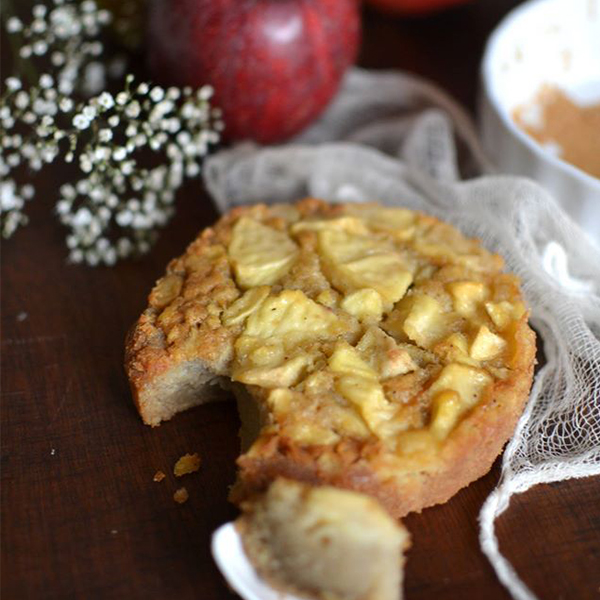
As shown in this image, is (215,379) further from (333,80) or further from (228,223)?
(333,80)

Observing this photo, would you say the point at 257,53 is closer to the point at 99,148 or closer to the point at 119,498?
A: the point at 99,148

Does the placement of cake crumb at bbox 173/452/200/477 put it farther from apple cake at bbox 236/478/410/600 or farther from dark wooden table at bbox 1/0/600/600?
apple cake at bbox 236/478/410/600

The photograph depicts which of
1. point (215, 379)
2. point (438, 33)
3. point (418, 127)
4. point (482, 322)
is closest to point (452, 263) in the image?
point (482, 322)

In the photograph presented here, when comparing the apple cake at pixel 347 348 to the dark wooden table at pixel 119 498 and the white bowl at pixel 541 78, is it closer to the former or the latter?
the dark wooden table at pixel 119 498

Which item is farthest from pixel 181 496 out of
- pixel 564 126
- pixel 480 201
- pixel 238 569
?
pixel 564 126

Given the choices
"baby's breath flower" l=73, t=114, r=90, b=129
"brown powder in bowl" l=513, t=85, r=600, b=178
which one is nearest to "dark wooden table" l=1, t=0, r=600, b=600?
"baby's breath flower" l=73, t=114, r=90, b=129
